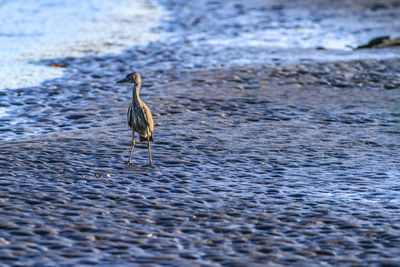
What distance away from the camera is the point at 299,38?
17.1 m

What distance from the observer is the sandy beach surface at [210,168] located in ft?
19.5

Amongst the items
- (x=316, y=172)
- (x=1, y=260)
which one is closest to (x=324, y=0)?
(x=316, y=172)

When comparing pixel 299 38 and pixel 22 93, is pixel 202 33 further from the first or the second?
pixel 22 93

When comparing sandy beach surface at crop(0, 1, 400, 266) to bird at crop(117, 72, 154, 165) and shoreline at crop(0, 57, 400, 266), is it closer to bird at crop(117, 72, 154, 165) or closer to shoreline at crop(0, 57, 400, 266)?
shoreline at crop(0, 57, 400, 266)

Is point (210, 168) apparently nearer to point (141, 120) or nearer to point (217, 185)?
point (217, 185)

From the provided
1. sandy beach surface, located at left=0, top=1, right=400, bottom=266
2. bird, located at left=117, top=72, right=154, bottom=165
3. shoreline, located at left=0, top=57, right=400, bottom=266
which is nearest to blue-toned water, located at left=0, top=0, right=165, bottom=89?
sandy beach surface, located at left=0, top=1, right=400, bottom=266

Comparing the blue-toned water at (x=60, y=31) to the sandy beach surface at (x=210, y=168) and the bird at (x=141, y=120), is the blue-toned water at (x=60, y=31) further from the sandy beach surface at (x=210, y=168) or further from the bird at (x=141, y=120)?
the bird at (x=141, y=120)

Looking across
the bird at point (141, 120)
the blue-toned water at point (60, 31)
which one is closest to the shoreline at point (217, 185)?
the bird at point (141, 120)

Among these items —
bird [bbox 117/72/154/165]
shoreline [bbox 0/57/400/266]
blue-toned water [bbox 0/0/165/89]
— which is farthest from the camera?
blue-toned water [bbox 0/0/165/89]

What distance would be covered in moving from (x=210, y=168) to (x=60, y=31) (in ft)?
34.2

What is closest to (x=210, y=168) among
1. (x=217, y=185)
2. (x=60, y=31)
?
(x=217, y=185)

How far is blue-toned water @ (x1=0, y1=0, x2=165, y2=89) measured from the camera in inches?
527

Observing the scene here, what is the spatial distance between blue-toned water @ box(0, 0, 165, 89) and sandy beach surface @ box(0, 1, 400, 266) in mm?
1013

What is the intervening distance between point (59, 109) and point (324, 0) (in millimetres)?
14771
